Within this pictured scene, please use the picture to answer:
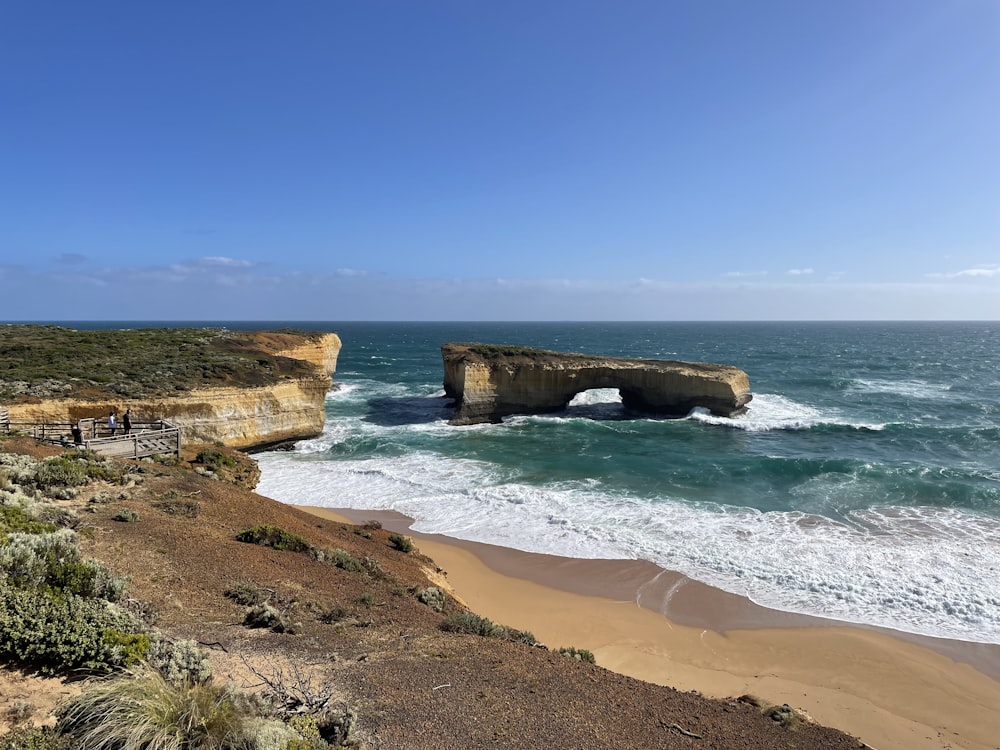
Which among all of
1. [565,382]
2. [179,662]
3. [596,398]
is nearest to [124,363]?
[565,382]

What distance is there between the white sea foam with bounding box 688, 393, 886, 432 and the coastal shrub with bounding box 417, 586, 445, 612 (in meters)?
28.7

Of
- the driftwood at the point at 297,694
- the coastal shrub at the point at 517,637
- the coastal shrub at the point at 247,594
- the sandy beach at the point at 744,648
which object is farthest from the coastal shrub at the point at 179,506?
the coastal shrub at the point at 517,637

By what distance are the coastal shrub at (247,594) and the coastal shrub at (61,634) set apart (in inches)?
99.2

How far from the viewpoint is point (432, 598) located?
36.8ft

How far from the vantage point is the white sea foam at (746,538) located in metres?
14.5

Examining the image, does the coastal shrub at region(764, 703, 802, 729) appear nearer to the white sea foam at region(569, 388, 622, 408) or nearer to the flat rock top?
the flat rock top

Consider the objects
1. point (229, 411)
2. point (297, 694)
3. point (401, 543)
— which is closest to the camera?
point (297, 694)

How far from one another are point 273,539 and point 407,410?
28.8 m

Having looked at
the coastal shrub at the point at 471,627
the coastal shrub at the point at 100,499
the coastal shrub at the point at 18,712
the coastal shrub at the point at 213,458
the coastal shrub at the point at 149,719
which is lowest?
the coastal shrub at the point at 471,627

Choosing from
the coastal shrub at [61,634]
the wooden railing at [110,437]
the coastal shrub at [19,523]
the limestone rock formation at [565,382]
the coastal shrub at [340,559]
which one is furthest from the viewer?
the limestone rock formation at [565,382]

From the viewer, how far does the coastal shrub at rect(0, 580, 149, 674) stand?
18.9 ft

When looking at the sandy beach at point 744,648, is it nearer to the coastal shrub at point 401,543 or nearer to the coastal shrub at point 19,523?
the coastal shrub at point 401,543

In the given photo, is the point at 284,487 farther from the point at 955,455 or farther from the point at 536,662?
the point at 955,455

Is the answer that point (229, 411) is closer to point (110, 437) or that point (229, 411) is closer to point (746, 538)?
point (110, 437)
